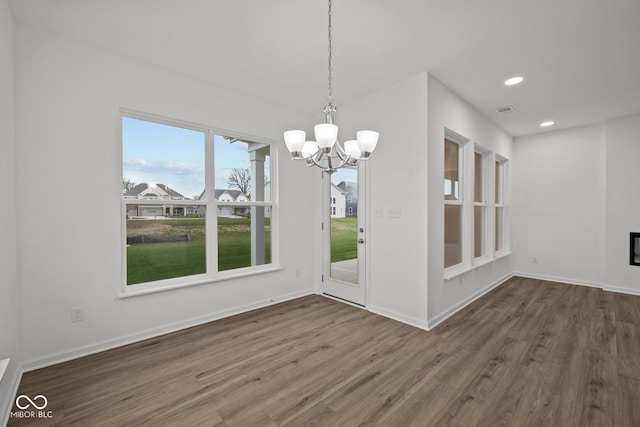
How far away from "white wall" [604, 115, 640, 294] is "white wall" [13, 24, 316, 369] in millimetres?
6270

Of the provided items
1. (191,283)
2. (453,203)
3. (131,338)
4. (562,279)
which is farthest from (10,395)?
(562,279)

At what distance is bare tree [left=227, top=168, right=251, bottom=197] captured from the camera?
3.72m

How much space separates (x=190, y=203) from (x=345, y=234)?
207 centimetres

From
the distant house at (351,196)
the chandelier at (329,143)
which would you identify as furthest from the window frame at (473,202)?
the chandelier at (329,143)

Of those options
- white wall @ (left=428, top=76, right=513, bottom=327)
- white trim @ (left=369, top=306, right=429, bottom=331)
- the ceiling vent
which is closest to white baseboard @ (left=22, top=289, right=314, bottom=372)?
white trim @ (left=369, top=306, right=429, bottom=331)

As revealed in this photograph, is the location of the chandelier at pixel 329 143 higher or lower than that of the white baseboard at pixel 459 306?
higher

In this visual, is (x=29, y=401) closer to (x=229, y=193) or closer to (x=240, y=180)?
(x=229, y=193)

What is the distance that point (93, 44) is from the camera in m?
2.60

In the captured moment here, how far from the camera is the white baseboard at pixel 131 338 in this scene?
7.82 ft

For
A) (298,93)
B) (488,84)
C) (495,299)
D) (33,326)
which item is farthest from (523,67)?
(33,326)

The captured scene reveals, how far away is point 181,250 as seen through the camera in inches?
130

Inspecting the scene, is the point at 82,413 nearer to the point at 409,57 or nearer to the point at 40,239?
the point at 40,239

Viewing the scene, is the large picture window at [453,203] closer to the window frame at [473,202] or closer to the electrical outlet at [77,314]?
the window frame at [473,202]

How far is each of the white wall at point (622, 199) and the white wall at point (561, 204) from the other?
250mm
